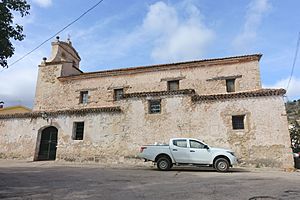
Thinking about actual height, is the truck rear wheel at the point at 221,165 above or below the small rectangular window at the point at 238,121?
below

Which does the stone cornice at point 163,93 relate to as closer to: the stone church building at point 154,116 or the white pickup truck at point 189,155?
the stone church building at point 154,116

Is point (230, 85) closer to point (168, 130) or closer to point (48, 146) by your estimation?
point (168, 130)

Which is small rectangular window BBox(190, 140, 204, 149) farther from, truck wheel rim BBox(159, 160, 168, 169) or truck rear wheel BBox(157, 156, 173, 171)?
truck wheel rim BBox(159, 160, 168, 169)

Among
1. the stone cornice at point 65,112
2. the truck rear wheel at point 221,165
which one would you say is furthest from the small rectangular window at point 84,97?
the truck rear wheel at point 221,165

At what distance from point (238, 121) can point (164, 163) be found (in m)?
5.79

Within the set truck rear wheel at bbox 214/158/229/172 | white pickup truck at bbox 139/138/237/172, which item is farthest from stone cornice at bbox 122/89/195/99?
truck rear wheel at bbox 214/158/229/172

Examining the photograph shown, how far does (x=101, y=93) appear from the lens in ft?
65.5

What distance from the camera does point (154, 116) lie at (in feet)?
48.9

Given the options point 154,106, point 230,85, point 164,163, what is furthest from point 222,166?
point 230,85

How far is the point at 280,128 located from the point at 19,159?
18.5 metres

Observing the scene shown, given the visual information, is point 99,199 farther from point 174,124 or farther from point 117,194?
point 174,124

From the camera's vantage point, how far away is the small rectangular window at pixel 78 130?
53.3ft

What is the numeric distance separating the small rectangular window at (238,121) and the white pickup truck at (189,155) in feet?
10.4

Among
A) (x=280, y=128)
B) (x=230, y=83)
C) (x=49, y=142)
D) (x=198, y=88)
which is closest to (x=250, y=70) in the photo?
(x=230, y=83)
